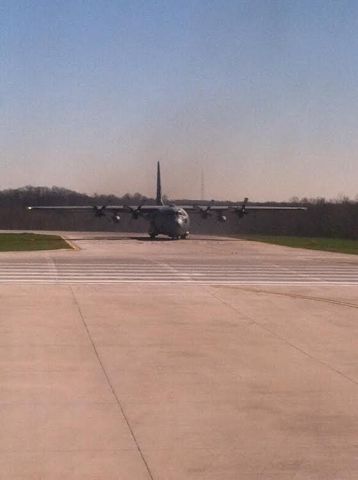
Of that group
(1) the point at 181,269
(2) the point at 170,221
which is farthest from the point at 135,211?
(1) the point at 181,269

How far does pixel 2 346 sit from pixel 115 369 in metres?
2.43

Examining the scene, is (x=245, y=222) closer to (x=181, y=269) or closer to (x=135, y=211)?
(x=135, y=211)

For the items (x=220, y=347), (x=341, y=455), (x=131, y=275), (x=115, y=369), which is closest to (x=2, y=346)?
(x=115, y=369)

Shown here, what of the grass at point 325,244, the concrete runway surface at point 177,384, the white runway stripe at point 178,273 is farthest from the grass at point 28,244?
the concrete runway surface at point 177,384

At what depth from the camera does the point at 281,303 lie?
1927 centimetres

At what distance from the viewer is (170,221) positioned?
5847 cm

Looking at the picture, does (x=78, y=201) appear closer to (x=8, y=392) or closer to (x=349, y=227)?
(x=349, y=227)

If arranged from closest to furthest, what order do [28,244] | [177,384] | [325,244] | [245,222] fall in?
[177,384], [28,244], [325,244], [245,222]

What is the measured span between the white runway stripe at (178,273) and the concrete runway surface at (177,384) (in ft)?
10.4

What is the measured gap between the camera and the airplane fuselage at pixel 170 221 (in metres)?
58.3

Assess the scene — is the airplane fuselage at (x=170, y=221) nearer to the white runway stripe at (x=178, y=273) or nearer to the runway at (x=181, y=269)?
the runway at (x=181, y=269)

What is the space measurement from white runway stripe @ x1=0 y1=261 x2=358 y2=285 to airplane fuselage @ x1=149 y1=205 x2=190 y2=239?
24896 mm

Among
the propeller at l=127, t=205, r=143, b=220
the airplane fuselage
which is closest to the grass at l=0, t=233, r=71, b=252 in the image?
the airplane fuselage

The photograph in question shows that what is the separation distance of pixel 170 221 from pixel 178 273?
30.5 meters
